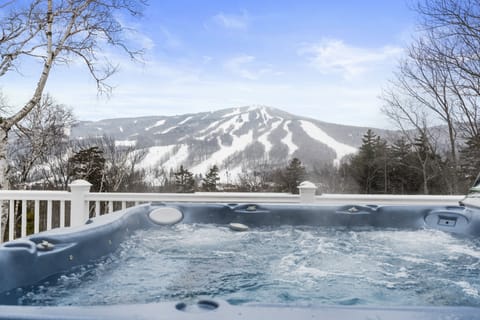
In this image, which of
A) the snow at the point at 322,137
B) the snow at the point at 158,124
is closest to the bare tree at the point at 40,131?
the snow at the point at 322,137

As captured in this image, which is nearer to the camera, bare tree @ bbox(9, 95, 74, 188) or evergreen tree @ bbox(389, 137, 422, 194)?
bare tree @ bbox(9, 95, 74, 188)

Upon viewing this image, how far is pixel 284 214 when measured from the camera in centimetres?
300

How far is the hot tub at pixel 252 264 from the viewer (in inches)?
37.3

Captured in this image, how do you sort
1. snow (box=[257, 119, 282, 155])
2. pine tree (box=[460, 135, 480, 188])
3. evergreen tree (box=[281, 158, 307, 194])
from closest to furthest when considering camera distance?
pine tree (box=[460, 135, 480, 188])
evergreen tree (box=[281, 158, 307, 194])
snow (box=[257, 119, 282, 155])

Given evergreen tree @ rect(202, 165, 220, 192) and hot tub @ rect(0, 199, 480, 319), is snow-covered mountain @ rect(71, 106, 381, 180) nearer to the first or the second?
evergreen tree @ rect(202, 165, 220, 192)

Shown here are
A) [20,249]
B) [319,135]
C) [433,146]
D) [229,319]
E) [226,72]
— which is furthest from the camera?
[319,135]

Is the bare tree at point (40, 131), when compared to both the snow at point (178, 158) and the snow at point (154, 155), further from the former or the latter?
the snow at point (178, 158)

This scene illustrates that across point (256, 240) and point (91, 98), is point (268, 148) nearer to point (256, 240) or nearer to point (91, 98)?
point (91, 98)

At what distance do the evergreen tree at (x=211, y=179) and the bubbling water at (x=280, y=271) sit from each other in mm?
14548

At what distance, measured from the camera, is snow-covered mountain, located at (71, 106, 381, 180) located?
2075 centimetres

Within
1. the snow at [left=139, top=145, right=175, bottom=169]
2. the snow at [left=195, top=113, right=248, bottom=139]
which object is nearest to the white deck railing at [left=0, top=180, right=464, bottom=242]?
the snow at [left=139, top=145, right=175, bottom=169]

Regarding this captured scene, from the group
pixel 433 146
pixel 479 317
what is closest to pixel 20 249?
pixel 479 317

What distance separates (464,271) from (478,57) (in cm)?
A: 587

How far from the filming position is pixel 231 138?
31.0 meters
